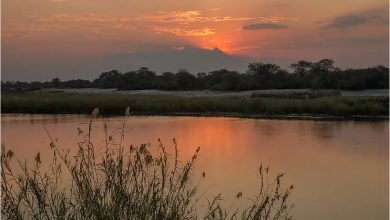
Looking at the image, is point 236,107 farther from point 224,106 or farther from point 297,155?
point 297,155

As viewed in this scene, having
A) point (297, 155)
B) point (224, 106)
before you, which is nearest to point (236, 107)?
point (224, 106)

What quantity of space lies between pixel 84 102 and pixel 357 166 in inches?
832

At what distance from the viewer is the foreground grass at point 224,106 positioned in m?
23.2

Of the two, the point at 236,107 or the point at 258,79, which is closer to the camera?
the point at 236,107

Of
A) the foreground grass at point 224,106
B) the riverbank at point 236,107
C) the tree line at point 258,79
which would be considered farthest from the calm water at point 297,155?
the tree line at point 258,79

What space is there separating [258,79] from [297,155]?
41079mm

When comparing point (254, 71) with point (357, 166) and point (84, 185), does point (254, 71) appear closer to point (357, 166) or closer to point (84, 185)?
point (357, 166)

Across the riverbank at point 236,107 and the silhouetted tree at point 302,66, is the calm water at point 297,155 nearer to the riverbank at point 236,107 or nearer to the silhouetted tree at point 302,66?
the riverbank at point 236,107

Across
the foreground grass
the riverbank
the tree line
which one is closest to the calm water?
the riverbank

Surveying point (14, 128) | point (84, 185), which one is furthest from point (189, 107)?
point (84, 185)

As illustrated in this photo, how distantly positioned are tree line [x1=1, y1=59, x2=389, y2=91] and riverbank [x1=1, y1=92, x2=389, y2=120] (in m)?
13.9

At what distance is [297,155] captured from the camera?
38.3ft

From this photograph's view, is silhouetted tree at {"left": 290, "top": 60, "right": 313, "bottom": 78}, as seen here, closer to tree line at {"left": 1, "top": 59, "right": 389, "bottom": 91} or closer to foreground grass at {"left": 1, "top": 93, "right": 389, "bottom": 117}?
tree line at {"left": 1, "top": 59, "right": 389, "bottom": 91}

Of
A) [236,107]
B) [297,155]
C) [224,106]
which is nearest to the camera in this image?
[297,155]
